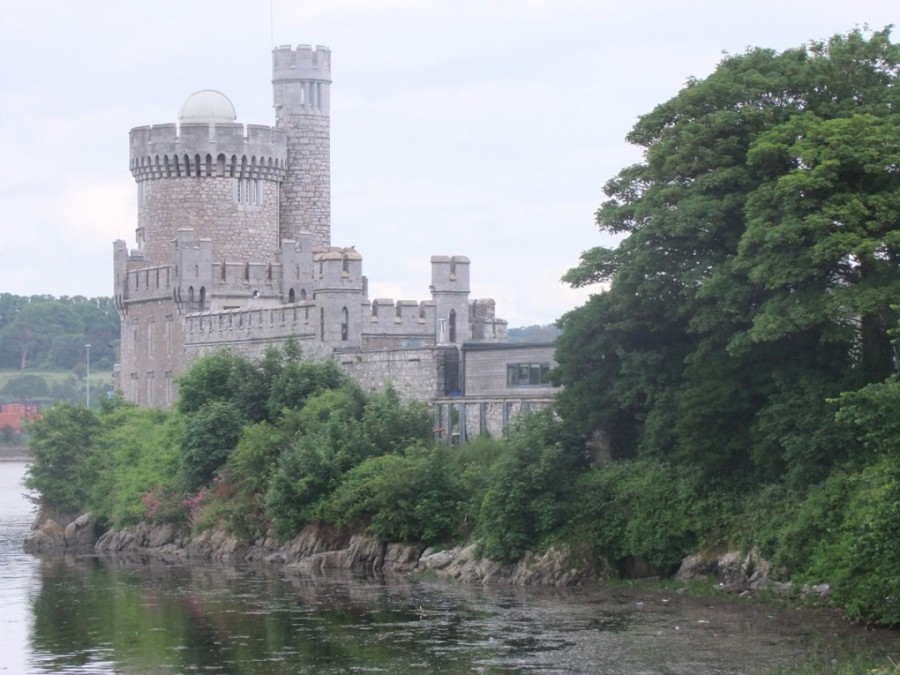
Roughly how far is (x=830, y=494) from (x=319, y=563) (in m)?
17.0

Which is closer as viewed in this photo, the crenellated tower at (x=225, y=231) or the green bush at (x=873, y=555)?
the green bush at (x=873, y=555)

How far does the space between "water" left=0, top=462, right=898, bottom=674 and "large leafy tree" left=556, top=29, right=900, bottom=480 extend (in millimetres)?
4814

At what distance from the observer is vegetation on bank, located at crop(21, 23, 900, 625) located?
41094 mm

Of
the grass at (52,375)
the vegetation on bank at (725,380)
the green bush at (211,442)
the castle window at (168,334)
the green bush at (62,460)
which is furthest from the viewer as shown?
the grass at (52,375)

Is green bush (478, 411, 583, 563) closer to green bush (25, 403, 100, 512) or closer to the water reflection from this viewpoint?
the water reflection

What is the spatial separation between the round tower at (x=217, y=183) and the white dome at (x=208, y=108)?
231 mm

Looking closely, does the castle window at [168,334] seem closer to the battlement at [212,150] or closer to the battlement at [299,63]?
the battlement at [212,150]

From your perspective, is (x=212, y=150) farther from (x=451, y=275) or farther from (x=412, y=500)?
(x=412, y=500)

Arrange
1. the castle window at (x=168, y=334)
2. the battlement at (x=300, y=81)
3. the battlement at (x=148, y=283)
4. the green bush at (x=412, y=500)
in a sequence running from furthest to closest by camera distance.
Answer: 1. the battlement at (x=300, y=81)
2. the castle window at (x=168, y=334)
3. the battlement at (x=148, y=283)
4. the green bush at (x=412, y=500)

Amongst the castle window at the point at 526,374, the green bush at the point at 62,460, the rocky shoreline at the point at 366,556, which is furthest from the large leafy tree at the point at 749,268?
the green bush at the point at 62,460

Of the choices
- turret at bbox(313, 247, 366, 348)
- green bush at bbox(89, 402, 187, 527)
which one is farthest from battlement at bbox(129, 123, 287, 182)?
turret at bbox(313, 247, 366, 348)

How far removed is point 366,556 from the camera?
172 ft

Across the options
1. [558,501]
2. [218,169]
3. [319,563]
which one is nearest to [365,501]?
[319,563]

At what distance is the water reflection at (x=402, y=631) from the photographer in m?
35.7
